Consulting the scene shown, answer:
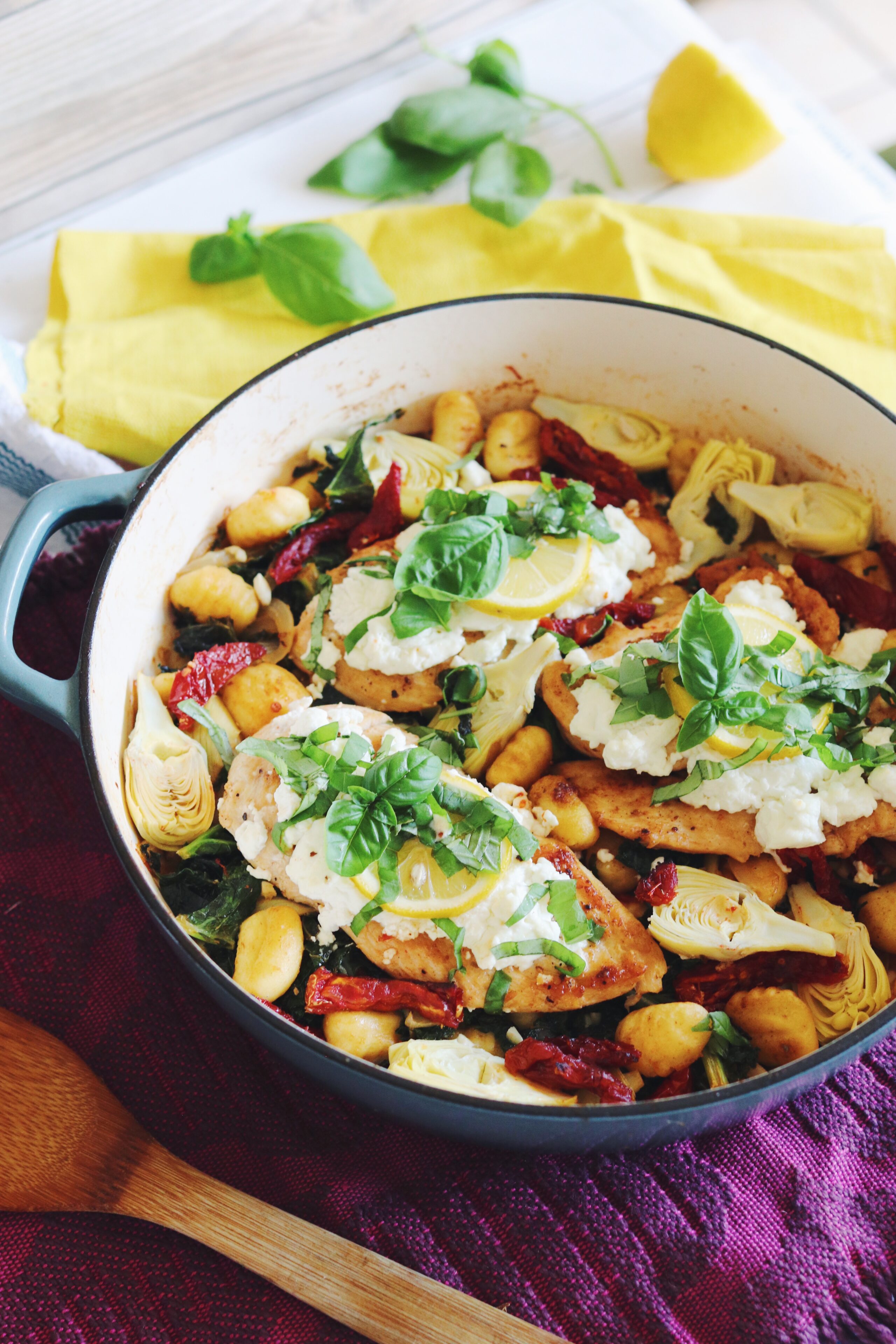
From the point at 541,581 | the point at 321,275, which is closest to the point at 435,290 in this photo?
the point at 321,275

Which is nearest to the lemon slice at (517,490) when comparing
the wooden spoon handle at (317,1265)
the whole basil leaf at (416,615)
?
the whole basil leaf at (416,615)

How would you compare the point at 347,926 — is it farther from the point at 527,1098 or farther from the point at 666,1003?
the point at 666,1003

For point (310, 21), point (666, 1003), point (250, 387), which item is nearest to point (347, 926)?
point (666, 1003)

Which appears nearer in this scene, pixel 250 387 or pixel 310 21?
pixel 250 387

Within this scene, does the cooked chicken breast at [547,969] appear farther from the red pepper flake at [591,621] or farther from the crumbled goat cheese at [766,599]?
the crumbled goat cheese at [766,599]

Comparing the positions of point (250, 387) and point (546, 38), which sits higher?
point (546, 38)

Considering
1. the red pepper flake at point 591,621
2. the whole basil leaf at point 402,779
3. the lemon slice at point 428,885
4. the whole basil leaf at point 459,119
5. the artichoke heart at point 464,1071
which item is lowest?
the artichoke heart at point 464,1071

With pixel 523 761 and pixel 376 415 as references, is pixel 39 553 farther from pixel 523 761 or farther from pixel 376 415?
pixel 523 761
